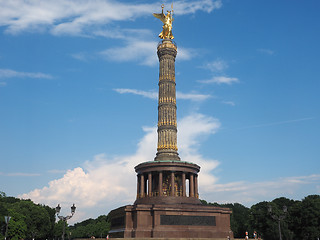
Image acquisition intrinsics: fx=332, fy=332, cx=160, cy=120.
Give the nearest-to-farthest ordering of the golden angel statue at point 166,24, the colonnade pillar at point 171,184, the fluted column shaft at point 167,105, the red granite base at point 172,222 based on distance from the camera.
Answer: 1. the red granite base at point 172,222
2. the colonnade pillar at point 171,184
3. the fluted column shaft at point 167,105
4. the golden angel statue at point 166,24

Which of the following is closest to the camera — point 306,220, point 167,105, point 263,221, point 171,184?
point 171,184

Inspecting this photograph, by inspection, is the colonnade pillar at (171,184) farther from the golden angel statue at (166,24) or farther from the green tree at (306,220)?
the green tree at (306,220)

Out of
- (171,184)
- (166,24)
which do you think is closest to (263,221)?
(171,184)

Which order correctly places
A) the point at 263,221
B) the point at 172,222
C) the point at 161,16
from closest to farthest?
the point at 172,222 < the point at 161,16 < the point at 263,221

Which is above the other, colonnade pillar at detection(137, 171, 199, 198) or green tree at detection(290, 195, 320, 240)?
colonnade pillar at detection(137, 171, 199, 198)

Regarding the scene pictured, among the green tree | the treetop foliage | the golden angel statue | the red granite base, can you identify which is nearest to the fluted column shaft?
the golden angel statue

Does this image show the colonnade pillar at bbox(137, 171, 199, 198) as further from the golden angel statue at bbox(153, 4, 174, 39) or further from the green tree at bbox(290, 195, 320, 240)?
the green tree at bbox(290, 195, 320, 240)

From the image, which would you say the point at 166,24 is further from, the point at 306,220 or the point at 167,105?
the point at 306,220

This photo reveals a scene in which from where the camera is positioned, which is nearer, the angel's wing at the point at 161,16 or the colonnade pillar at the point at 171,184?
the colonnade pillar at the point at 171,184

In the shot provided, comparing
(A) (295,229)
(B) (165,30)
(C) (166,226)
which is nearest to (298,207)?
(A) (295,229)

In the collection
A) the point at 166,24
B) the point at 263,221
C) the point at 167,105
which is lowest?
the point at 263,221

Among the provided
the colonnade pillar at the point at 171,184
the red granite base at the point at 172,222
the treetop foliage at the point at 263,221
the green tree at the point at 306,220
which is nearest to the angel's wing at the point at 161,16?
the colonnade pillar at the point at 171,184

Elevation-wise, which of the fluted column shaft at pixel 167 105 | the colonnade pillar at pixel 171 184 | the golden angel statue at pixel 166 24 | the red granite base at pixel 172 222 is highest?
the golden angel statue at pixel 166 24

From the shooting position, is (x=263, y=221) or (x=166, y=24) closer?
(x=166, y=24)
